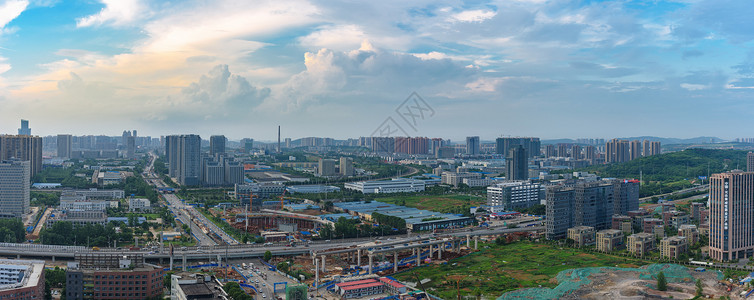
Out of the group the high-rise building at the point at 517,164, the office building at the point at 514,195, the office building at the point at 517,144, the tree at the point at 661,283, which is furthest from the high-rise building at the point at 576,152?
the tree at the point at 661,283

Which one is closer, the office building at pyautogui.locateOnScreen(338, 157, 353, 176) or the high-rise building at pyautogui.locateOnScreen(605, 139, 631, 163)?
the office building at pyautogui.locateOnScreen(338, 157, 353, 176)

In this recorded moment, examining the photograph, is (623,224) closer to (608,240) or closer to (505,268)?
(608,240)

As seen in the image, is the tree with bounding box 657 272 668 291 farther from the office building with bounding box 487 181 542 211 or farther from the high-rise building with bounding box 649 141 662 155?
the high-rise building with bounding box 649 141 662 155

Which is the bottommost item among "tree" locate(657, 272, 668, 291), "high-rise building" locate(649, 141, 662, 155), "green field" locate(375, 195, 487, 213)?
"tree" locate(657, 272, 668, 291)

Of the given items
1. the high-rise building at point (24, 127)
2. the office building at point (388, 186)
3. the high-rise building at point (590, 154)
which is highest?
the high-rise building at point (24, 127)

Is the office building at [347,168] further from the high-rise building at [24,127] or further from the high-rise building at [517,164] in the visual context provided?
the high-rise building at [24,127]

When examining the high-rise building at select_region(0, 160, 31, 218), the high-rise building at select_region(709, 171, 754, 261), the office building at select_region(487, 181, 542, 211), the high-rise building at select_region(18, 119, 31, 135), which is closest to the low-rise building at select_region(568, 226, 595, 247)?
the high-rise building at select_region(709, 171, 754, 261)
